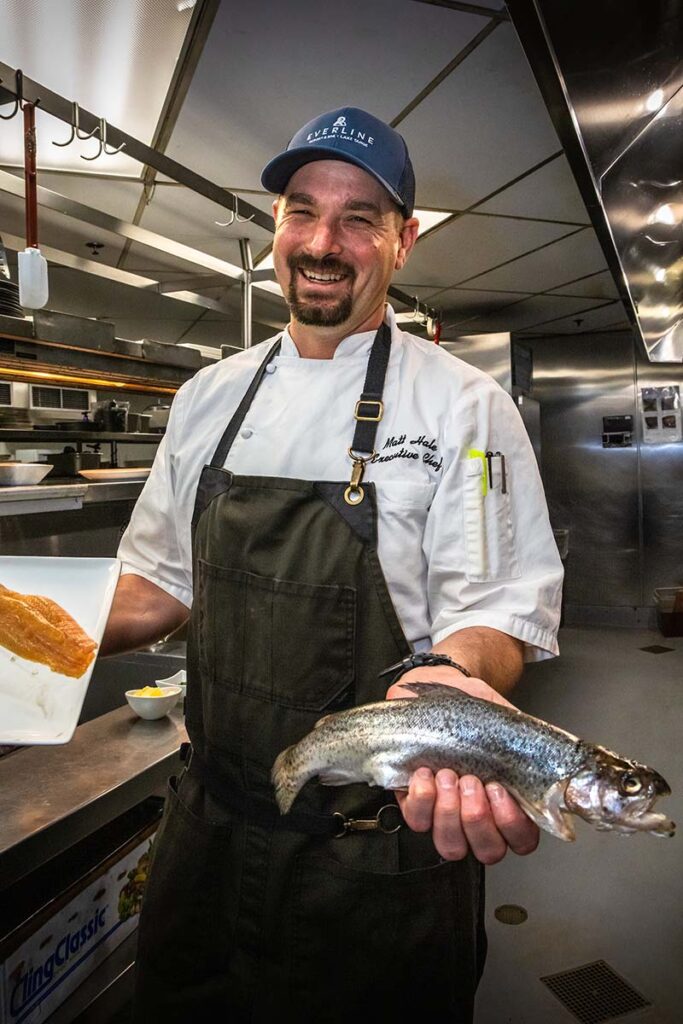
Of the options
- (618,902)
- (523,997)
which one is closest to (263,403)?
(523,997)

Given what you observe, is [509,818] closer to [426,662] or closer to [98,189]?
[426,662]

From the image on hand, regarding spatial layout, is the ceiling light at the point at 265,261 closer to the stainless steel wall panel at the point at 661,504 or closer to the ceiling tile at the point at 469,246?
the ceiling tile at the point at 469,246

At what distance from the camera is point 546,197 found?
3.86 m

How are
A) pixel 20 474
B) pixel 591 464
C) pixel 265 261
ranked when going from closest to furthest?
pixel 20 474
pixel 265 261
pixel 591 464

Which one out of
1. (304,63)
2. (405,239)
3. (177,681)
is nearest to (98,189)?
(304,63)

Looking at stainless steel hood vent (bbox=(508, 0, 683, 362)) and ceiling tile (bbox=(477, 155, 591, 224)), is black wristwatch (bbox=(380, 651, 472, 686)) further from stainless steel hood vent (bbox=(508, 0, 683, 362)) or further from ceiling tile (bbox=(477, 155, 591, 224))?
ceiling tile (bbox=(477, 155, 591, 224))

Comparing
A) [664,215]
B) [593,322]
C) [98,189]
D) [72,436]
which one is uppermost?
[593,322]

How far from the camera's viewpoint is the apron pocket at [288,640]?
1.36m

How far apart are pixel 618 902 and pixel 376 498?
98.5 inches

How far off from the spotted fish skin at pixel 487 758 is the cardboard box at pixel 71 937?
3.64 feet

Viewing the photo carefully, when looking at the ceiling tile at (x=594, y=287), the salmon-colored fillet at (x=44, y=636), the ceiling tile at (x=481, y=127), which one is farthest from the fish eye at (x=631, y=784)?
the ceiling tile at (x=594, y=287)

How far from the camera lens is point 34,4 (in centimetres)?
223

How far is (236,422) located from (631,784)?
3.60ft

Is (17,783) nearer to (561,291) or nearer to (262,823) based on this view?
(262,823)
